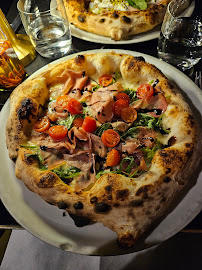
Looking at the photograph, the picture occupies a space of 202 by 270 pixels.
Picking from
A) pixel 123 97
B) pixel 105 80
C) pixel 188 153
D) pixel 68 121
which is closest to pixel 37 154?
pixel 68 121

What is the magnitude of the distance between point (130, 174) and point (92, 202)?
367mm

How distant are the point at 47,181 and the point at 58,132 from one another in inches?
18.9

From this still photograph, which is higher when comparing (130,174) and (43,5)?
(43,5)

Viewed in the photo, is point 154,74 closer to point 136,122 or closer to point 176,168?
point 136,122

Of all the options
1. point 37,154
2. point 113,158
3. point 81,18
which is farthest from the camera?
point 81,18

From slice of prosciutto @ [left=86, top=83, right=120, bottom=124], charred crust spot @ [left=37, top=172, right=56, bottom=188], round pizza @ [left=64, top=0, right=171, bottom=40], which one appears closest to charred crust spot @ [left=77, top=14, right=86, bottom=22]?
round pizza @ [left=64, top=0, right=171, bottom=40]

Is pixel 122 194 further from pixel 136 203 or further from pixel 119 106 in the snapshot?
pixel 119 106

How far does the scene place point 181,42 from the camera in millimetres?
2889

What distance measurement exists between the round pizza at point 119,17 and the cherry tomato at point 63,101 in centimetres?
111

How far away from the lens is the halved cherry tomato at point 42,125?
7.76 ft

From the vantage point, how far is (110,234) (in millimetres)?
1850

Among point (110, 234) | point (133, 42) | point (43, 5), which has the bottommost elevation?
point (110, 234)

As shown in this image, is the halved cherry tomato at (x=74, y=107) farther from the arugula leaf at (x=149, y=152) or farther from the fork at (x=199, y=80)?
the fork at (x=199, y=80)

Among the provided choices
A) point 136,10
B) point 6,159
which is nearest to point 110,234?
point 6,159
